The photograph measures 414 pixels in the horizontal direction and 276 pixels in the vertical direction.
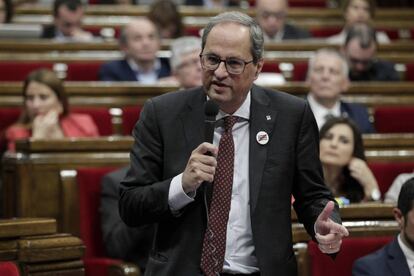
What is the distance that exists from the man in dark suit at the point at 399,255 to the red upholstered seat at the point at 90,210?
0.82 meters

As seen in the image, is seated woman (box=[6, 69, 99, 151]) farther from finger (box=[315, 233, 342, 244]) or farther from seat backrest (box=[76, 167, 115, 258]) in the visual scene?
finger (box=[315, 233, 342, 244])

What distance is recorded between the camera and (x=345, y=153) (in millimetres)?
2781

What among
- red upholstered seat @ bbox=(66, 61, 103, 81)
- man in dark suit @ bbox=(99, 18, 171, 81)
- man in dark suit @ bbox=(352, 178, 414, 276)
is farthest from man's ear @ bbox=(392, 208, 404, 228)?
red upholstered seat @ bbox=(66, 61, 103, 81)

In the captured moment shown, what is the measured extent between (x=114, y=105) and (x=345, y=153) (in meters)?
0.92

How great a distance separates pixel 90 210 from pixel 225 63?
113 centimetres

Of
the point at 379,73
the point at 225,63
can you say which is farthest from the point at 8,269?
the point at 379,73

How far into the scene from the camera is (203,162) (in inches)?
58.3

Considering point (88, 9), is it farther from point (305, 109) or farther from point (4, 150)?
point (305, 109)

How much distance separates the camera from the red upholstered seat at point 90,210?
262cm

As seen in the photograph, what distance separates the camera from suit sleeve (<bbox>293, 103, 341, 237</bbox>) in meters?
1.66

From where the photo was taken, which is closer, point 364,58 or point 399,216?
point 399,216

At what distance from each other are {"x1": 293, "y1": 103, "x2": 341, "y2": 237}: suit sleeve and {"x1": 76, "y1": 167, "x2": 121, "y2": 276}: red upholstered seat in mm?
1039

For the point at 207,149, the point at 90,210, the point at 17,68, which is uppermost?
the point at 207,149

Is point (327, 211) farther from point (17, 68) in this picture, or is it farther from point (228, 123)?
point (17, 68)
